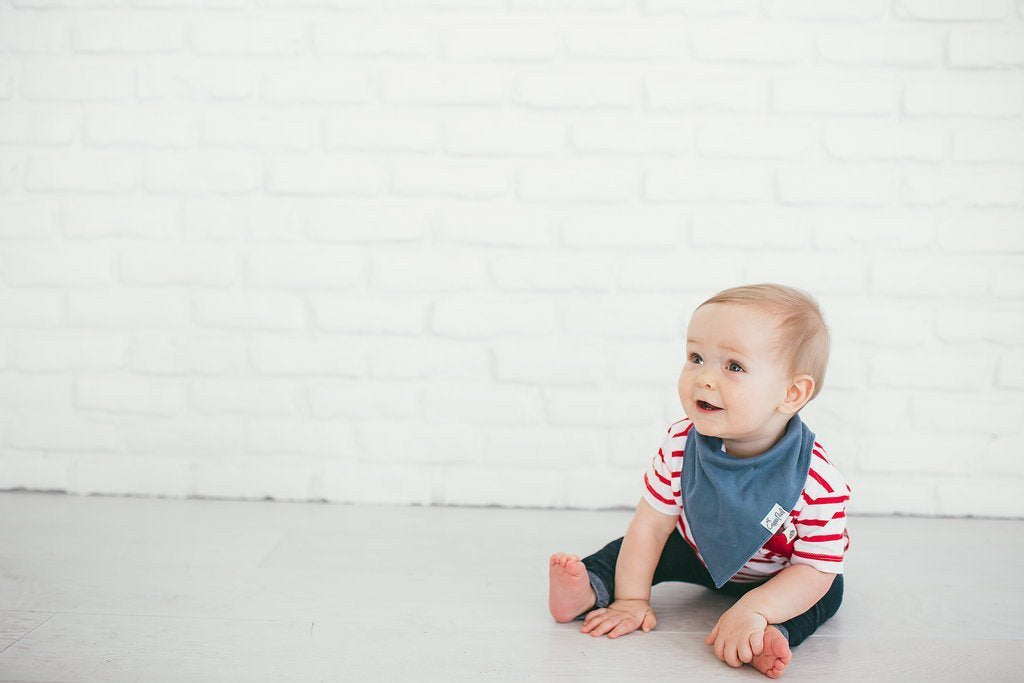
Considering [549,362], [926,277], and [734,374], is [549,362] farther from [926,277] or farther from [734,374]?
[926,277]

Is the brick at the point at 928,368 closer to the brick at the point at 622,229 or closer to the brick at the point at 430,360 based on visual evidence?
the brick at the point at 622,229

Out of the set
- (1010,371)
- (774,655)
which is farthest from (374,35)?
(1010,371)

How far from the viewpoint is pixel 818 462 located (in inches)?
48.6

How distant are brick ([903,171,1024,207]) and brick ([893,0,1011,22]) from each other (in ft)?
0.99

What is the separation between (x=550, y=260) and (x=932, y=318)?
78 cm

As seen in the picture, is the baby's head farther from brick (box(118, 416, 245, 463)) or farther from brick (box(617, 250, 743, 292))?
brick (box(118, 416, 245, 463))

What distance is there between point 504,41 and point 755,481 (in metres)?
1.01

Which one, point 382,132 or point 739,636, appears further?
point 382,132

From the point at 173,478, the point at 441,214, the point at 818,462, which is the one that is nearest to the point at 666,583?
the point at 818,462

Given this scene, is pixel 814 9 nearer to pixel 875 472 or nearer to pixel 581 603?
pixel 875 472

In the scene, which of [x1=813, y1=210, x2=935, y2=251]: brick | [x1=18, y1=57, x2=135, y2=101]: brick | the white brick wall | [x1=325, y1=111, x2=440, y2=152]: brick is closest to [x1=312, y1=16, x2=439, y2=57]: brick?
the white brick wall

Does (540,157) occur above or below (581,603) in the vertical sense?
above

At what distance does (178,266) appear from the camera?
179 cm

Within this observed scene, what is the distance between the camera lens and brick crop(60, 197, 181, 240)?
70.4 inches
